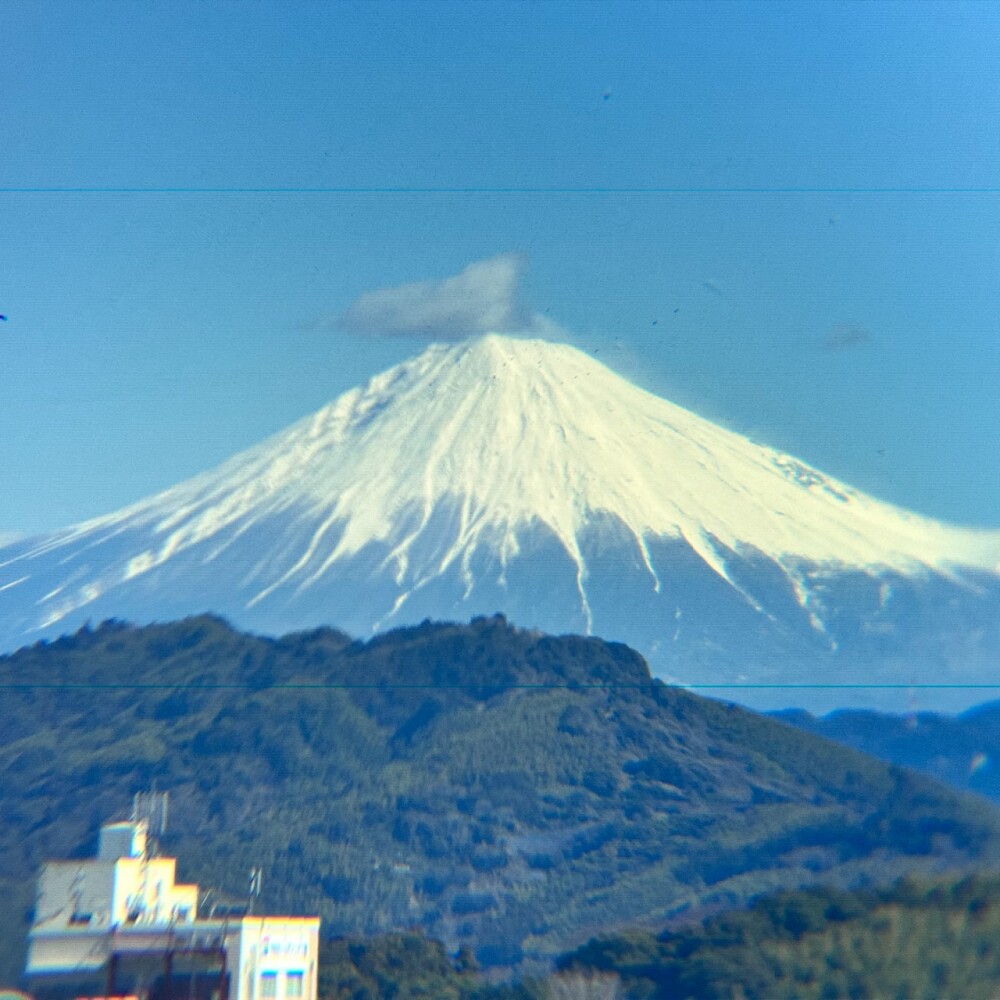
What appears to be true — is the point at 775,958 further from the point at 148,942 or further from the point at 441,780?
the point at 441,780

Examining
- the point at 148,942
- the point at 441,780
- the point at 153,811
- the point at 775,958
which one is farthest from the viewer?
the point at 441,780

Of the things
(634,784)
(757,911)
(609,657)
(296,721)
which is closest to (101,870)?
(757,911)

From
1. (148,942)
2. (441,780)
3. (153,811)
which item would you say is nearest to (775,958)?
(148,942)

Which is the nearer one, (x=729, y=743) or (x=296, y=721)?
(x=729, y=743)

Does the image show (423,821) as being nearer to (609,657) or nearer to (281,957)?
(609,657)

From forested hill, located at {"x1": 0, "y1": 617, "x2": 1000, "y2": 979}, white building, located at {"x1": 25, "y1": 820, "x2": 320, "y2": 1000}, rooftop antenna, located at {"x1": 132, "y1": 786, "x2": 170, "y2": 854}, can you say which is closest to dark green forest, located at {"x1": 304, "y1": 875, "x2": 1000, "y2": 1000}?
white building, located at {"x1": 25, "y1": 820, "x2": 320, "y2": 1000}

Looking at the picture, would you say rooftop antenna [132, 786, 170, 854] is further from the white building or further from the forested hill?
the white building
